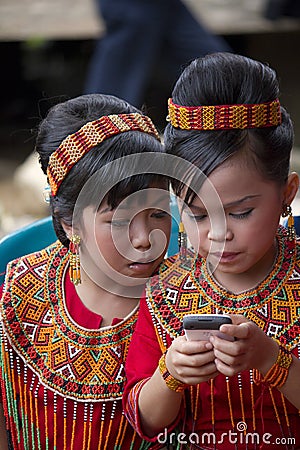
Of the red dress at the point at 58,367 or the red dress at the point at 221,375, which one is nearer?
the red dress at the point at 221,375

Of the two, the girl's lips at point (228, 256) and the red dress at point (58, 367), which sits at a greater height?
the girl's lips at point (228, 256)

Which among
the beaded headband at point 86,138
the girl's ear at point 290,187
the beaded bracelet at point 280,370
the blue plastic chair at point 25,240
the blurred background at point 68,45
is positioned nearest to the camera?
the beaded bracelet at point 280,370

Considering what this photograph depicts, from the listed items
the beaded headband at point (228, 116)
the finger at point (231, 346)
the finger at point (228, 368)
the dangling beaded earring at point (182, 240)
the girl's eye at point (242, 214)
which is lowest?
the finger at point (228, 368)

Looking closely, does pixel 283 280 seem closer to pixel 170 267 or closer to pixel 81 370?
pixel 170 267

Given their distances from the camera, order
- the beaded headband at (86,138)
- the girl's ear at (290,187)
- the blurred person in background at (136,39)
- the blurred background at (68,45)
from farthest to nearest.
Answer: the blurred background at (68,45) < the blurred person in background at (136,39) < the beaded headband at (86,138) < the girl's ear at (290,187)

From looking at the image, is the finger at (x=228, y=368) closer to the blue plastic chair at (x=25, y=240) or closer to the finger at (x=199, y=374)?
the finger at (x=199, y=374)

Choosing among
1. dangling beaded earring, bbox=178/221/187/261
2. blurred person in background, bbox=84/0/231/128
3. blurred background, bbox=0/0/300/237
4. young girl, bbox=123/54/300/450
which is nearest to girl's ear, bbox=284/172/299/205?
young girl, bbox=123/54/300/450

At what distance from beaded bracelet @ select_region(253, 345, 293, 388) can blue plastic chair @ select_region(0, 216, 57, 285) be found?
0.93 meters

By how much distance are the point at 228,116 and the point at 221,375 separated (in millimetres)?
551

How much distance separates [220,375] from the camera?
74.2 inches

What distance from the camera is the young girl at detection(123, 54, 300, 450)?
174 cm

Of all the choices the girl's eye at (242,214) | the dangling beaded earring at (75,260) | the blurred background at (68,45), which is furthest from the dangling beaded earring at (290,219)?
the blurred background at (68,45)

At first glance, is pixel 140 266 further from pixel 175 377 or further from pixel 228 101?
pixel 228 101

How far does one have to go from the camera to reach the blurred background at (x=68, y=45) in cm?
616
